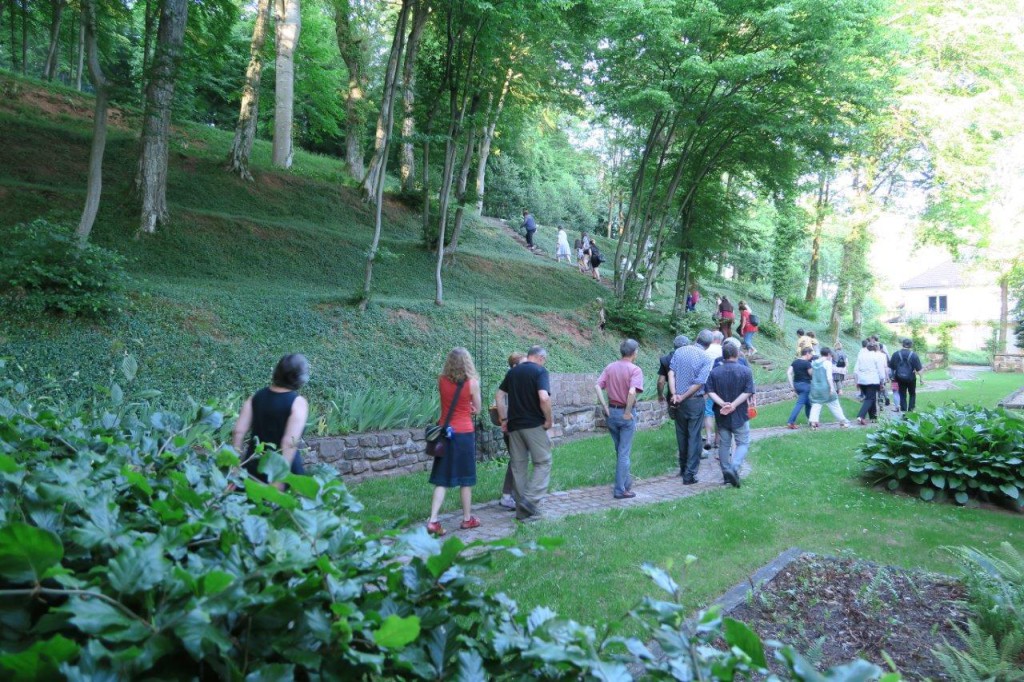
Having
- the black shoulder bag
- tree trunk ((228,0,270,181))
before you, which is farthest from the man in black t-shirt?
tree trunk ((228,0,270,181))

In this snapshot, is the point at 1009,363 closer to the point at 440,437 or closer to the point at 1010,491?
the point at 1010,491

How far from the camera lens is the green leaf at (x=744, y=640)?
138 centimetres

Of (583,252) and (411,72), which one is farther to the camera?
(583,252)

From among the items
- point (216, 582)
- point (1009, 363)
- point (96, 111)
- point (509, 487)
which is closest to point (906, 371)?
point (509, 487)

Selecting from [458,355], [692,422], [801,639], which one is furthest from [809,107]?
[801,639]

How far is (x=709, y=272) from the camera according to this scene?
81.2 feet

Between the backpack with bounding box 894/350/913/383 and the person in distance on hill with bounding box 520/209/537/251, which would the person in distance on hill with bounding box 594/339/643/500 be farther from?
the person in distance on hill with bounding box 520/209/537/251

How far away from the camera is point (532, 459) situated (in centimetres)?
712

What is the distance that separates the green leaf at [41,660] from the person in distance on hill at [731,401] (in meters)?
8.35

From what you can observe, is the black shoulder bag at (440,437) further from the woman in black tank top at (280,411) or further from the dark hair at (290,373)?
the dark hair at (290,373)

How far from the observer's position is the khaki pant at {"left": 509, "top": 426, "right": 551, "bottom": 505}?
23.3ft

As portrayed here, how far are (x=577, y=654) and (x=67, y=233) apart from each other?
10474 mm

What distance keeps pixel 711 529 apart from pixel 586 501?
6.09ft

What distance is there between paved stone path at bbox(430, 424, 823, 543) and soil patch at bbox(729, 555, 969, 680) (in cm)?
261
